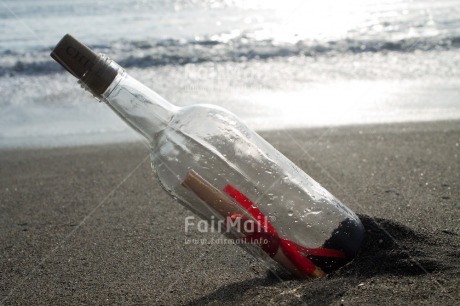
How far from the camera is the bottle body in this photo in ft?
Result: 5.71

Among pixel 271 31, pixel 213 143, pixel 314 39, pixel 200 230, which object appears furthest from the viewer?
pixel 271 31

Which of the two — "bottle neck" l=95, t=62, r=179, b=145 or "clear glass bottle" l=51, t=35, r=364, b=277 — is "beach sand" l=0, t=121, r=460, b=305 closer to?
"clear glass bottle" l=51, t=35, r=364, b=277

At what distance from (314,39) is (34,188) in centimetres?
625

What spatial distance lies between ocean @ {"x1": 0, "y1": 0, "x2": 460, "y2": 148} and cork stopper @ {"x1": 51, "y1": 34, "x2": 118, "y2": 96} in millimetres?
2618

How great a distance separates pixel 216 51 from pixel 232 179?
22.4 ft

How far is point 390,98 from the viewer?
527 cm

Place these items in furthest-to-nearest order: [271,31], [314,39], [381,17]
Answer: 1. [381,17]
2. [271,31]
3. [314,39]

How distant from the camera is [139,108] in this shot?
192 centimetres

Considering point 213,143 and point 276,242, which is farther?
point 213,143

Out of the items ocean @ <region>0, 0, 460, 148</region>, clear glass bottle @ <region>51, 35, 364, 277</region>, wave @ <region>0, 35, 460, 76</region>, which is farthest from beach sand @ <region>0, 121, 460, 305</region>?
wave @ <region>0, 35, 460, 76</region>

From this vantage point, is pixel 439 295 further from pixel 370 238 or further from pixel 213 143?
pixel 213 143

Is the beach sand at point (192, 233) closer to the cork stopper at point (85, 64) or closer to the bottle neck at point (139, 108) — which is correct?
the bottle neck at point (139, 108)

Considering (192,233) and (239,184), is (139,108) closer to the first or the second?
(239,184)

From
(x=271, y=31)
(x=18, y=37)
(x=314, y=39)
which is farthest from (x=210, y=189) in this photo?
(x=18, y=37)
